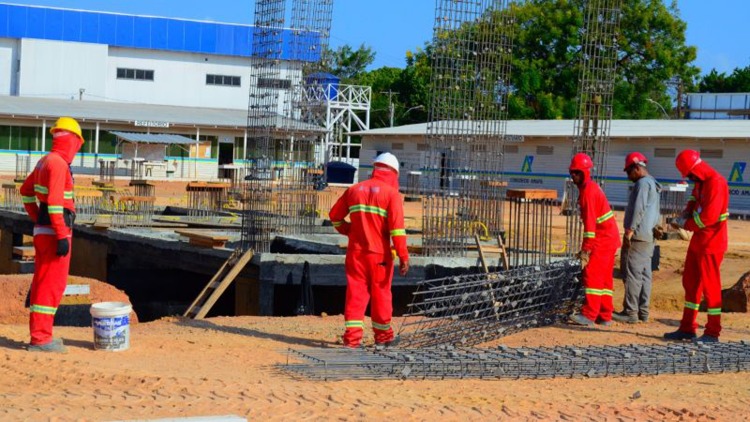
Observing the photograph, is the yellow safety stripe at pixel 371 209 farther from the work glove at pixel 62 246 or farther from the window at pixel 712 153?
the window at pixel 712 153

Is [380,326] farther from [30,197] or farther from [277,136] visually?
[277,136]

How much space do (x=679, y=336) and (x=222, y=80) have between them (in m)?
58.7

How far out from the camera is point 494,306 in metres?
11.5

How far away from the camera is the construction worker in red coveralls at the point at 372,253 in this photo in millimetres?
9969

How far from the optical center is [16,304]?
42.8ft

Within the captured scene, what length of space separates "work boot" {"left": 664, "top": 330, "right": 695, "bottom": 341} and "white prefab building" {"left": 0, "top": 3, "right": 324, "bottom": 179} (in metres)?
44.3

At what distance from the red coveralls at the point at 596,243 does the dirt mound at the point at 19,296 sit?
5548 mm

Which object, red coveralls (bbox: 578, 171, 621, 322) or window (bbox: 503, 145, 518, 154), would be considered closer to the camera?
red coveralls (bbox: 578, 171, 621, 322)

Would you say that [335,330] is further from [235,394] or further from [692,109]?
[692,109]

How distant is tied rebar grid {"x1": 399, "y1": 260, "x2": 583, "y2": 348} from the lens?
35.6ft

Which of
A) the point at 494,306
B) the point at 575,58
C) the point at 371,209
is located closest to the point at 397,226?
the point at 371,209

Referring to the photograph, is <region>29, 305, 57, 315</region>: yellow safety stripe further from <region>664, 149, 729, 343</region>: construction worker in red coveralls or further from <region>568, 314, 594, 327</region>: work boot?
<region>664, 149, 729, 343</region>: construction worker in red coveralls

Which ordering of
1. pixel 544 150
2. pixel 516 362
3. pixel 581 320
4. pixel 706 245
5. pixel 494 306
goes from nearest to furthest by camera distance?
1. pixel 516 362
2. pixel 706 245
3. pixel 494 306
4. pixel 581 320
5. pixel 544 150

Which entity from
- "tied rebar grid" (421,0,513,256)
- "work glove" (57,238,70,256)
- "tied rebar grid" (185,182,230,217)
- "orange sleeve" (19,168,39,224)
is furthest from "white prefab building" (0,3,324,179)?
"work glove" (57,238,70,256)
